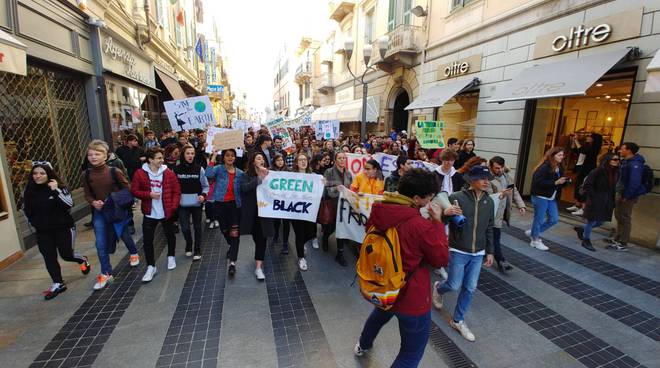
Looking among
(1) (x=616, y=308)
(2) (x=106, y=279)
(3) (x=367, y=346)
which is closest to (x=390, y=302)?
(3) (x=367, y=346)

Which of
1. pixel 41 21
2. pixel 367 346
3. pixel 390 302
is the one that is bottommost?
pixel 367 346

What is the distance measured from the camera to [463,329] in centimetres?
330

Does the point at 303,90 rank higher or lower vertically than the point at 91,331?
higher

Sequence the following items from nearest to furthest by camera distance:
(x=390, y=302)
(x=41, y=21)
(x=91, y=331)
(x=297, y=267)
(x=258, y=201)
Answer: (x=390, y=302) → (x=91, y=331) → (x=258, y=201) → (x=297, y=267) → (x=41, y=21)

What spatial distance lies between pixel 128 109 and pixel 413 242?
37.6ft

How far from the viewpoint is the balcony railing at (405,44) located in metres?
13.5

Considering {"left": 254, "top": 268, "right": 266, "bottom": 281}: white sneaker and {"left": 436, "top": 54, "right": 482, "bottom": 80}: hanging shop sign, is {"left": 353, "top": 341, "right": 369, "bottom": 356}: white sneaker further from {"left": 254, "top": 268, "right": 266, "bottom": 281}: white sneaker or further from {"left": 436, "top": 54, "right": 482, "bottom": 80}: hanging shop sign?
{"left": 436, "top": 54, "right": 482, "bottom": 80}: hanging shop sign

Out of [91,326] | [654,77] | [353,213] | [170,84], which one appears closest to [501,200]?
[353,213]

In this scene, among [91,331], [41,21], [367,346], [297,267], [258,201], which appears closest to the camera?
[367,346]

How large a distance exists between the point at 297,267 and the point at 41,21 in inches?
267

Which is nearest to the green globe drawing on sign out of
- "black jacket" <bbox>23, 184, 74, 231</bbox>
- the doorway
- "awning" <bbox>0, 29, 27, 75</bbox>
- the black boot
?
"awning" <bbox>0, 29, 27, 75</bbox>

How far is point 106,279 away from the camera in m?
4.17

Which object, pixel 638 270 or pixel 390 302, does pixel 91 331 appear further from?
pixel 638 270

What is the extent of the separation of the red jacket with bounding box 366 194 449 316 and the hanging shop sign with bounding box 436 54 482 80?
9901mm
